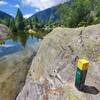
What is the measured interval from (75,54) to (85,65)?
2.41m

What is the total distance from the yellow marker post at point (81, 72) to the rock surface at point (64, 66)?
0.22m

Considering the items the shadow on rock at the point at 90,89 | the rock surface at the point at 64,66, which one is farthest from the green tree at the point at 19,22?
the shadow on rock at the point at 90,89

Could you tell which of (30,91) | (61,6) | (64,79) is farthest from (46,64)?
(61,6)

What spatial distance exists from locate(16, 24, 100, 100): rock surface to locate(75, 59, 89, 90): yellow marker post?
0.22 metres

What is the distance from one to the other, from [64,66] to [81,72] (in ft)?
5.63

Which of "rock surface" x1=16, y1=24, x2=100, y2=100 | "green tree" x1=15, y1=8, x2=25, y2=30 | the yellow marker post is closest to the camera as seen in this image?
the yellow marker post

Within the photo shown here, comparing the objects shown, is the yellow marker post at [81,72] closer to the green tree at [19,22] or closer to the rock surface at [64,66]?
the rock surface at [64,66]

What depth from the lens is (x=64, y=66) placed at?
377 inches

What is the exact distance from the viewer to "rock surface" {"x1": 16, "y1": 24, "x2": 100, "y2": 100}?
8234mm

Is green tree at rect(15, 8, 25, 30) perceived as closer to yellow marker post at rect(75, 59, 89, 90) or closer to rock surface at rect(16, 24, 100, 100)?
rock surface at rect(16, 24, 100, 100)

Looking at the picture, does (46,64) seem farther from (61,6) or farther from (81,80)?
(61,6)

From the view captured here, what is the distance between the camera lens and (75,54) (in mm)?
10203

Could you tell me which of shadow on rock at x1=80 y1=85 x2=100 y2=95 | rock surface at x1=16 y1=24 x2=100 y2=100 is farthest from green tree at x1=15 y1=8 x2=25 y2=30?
shadow on rock at x1=80 y1=85 x2=100 y2=95

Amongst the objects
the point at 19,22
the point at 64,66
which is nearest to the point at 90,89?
the point at 64,66
